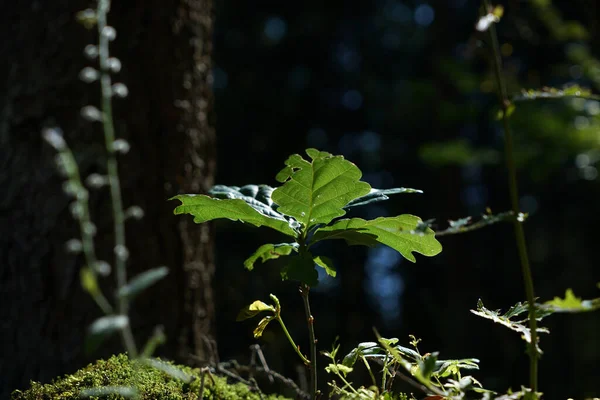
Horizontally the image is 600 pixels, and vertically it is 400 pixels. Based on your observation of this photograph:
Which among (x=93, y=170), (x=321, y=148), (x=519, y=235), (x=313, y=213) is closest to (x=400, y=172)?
(x=321, y=148)

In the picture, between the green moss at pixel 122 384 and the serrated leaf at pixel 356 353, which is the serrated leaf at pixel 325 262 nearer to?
the serrated leaf at pixel 356 353

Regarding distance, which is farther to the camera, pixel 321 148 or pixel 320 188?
pixel 321 148

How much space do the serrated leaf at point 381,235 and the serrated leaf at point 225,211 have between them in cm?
6

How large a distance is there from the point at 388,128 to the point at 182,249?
802cm

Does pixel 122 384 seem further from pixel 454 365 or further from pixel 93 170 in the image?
pixel 93 170

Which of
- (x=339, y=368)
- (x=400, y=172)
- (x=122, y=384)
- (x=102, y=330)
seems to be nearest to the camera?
(x=102, y=330)

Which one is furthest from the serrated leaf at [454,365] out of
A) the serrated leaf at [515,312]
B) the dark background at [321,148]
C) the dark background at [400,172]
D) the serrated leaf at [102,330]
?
the dark background at [400,172]

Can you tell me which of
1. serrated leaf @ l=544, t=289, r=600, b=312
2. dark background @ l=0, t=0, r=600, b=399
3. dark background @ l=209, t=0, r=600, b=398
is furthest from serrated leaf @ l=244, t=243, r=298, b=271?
dark background @ l=209, t=0, r=600, b=398

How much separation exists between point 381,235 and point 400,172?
9.06 m

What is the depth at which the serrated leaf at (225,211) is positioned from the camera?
0.85m

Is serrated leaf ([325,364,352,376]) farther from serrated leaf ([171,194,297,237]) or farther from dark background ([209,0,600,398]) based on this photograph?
dark background ([209,0,600,398])

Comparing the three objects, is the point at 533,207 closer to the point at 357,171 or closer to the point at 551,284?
the point at 551,284

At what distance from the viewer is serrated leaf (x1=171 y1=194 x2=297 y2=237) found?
2.78 feet

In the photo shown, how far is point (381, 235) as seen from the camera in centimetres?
89
